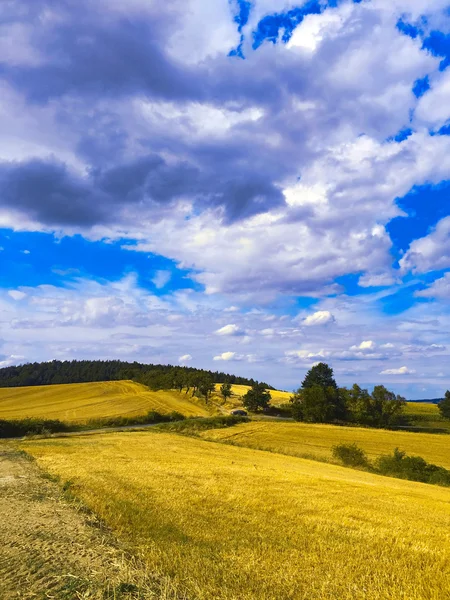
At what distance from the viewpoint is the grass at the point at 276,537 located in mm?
8234

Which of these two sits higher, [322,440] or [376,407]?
[376,407]

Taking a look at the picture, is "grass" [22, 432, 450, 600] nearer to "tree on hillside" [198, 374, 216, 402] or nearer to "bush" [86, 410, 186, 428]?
"bush" [86, 410, 186, 428]

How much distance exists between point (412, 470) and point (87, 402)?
94.7 metres

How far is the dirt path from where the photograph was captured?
7.45 metres

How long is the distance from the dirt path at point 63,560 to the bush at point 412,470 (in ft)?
148

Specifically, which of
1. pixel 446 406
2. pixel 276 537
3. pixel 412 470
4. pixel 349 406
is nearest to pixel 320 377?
pixel 349 406

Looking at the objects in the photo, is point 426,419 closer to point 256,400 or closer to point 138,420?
point 256,400

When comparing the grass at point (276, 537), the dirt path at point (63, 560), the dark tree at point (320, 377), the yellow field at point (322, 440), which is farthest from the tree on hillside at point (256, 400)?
the dirt path at point (63, 560)

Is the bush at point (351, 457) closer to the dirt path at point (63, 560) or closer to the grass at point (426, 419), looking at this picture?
the dirt path at point (63, 560)

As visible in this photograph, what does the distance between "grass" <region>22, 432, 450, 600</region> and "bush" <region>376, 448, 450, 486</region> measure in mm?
29500

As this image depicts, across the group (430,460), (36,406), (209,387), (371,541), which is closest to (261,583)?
(371,541)

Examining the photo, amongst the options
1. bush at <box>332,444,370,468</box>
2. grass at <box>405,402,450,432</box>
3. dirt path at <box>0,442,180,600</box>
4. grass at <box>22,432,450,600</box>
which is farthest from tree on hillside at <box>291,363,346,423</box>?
dirt path at <box>0,442,180,600</box>

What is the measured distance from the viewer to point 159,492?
18.3 m

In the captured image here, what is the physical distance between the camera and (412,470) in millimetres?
48438
